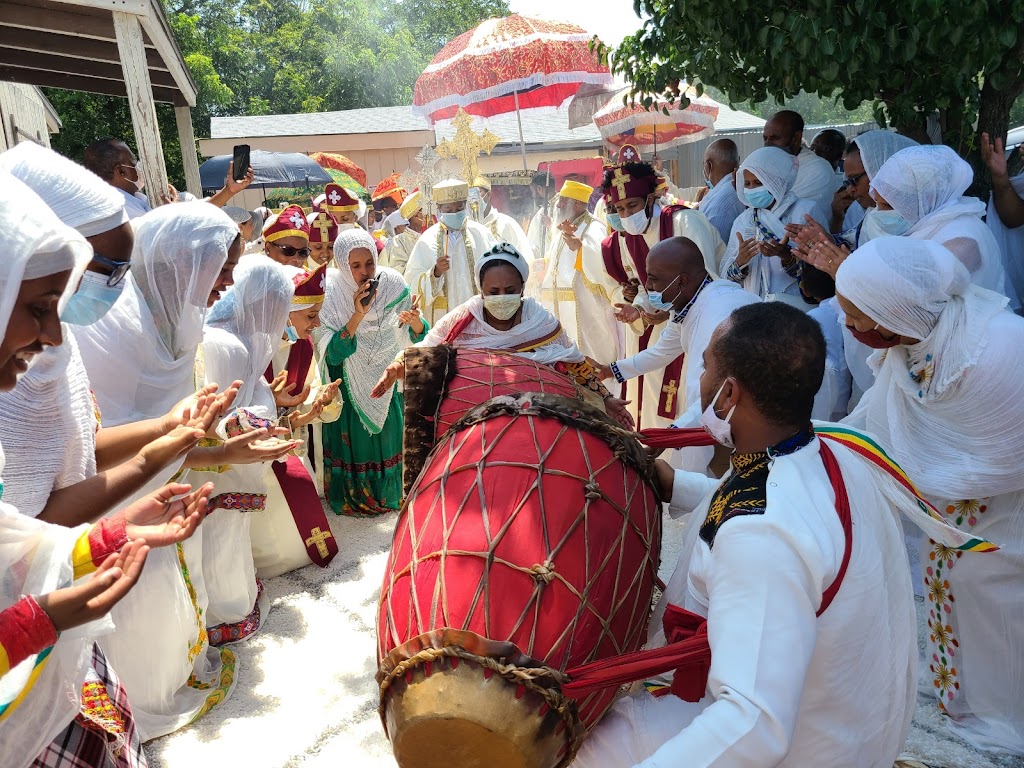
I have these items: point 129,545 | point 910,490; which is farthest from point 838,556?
point 129,545

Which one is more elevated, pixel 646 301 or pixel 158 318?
pixel 158 318

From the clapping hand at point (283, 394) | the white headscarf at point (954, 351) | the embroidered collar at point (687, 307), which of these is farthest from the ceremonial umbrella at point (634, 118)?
the white headscarf at point (954, 351)

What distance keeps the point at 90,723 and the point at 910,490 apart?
1969 mm

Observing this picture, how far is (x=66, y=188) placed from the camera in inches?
84.9

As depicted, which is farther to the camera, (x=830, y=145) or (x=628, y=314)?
→ (x=830, y=145)

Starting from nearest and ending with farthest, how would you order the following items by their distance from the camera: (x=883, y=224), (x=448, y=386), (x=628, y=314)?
(x=448, y=386), (x=883, y=224), (x=628, y=314)

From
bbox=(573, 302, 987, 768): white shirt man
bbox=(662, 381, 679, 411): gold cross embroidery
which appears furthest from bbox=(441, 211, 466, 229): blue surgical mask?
bbox=(573, 302, 987, 768): white shirt man

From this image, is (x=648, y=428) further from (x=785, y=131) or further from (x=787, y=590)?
(x=785, y=131)

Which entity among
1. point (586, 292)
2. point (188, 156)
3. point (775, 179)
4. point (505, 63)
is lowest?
point (586, 292)

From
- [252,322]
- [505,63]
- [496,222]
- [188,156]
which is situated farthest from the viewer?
[505,63]

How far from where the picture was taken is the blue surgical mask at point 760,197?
4.79m

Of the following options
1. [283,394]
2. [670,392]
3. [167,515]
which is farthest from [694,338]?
[167,515]

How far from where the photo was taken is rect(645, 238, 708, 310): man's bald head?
13.9 ft

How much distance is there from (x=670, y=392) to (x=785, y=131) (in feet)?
6.05
